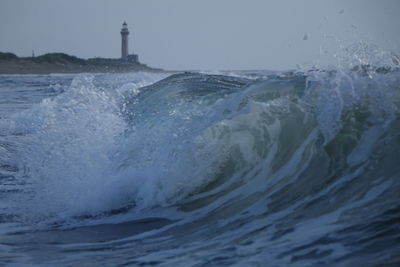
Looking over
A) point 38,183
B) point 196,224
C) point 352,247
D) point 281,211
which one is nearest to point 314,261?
point 352,247

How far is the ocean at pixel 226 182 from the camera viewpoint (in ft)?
10.1

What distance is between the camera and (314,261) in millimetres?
2551

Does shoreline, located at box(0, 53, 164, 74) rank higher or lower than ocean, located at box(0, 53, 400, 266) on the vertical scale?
higher

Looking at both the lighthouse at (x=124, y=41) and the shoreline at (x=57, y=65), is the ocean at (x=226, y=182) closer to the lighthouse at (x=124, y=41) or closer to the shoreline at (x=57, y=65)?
the shoreline at (x=57, y=65)

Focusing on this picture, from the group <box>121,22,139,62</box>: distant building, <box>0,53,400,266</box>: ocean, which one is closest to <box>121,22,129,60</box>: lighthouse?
<box>121,22,139,62</box>: distant building

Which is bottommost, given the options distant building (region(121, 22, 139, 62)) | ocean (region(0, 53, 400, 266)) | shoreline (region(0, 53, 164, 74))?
ocean (region(0, 53, 400, 266))

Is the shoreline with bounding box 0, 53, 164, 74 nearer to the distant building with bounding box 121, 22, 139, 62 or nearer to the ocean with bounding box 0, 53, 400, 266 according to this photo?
the distant building with bounding box 121, 22, 139, 62

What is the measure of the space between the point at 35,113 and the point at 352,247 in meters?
→ 10.1

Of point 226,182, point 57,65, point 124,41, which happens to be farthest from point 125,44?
point 226,182

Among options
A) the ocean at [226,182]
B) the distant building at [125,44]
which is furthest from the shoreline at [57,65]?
the ocean at [226,182]

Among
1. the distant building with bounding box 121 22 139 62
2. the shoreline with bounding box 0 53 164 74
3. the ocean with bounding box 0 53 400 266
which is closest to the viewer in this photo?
the ocean with bounding box 0 53 400 266

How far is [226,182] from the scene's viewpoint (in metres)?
4.84

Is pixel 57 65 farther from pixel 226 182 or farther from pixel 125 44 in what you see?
pixel 226 182

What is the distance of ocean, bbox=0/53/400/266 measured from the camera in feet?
10.1
